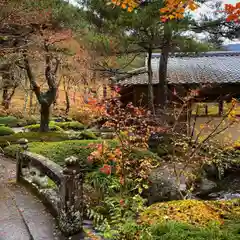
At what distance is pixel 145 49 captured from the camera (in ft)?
38.4

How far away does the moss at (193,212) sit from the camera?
337cm

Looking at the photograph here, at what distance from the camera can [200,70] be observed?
46.9ft

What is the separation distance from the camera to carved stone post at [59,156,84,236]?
12.1 ft

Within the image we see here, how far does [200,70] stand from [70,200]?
39.6 feet

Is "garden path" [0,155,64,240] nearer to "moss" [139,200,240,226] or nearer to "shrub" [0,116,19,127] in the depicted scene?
"moss" [139,200,240,226]

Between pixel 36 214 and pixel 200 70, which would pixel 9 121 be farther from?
pixel 36 214

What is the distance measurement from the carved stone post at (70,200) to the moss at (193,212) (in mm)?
849

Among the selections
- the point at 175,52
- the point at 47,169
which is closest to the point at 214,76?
the point at 175,52

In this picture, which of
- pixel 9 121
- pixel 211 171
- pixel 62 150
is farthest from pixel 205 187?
pixel 9 121

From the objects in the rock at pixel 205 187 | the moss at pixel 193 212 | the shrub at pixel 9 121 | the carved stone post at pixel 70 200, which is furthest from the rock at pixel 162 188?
the shrub at pixel 9 121

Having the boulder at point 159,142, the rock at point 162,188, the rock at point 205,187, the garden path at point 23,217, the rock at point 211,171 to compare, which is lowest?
the rock at point 205,187

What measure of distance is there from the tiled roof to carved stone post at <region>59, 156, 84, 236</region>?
9.19 meters

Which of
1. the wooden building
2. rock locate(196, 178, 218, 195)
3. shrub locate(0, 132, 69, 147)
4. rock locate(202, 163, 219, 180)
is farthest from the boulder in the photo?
shrub locate(0, 132, 69, 147)

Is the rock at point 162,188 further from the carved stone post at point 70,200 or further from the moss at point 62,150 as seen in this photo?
the carved stone post at point 70,200
